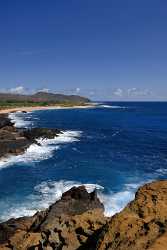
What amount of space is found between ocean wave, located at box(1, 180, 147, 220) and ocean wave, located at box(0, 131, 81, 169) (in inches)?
498

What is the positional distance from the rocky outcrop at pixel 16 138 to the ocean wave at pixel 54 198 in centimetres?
1788

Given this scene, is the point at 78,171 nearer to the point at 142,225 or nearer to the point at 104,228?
the point at 104,228

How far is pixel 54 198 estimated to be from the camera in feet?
118

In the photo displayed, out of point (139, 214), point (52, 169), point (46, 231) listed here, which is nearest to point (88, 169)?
point (52, 169)

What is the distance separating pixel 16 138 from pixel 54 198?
115 feet

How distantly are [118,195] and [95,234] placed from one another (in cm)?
2343

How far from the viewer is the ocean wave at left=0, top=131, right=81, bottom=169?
54250 mm

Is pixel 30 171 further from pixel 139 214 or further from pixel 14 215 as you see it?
pixel 139 214

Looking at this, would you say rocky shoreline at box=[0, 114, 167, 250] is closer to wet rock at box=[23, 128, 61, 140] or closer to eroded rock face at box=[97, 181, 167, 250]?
eroded rock face at box=[97, 181, 167, 250]

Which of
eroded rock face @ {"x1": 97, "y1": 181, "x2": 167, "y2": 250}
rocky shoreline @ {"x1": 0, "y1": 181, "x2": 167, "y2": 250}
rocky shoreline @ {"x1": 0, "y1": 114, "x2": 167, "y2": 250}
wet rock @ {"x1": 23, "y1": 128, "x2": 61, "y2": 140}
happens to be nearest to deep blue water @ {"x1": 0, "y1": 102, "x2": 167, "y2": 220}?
wet rock @ {"x1": 23, "y1": 128, "x2": 61, "y2": 140}

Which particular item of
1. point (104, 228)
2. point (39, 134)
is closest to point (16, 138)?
point (39, 134)

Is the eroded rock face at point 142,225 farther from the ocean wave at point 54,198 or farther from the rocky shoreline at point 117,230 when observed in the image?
the ocean wave at point 54,198

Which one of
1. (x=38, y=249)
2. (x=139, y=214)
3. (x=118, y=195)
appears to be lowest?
(x=118, y=195)

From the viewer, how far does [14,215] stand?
31.0m
